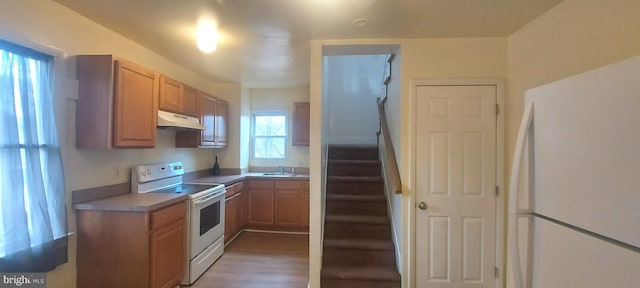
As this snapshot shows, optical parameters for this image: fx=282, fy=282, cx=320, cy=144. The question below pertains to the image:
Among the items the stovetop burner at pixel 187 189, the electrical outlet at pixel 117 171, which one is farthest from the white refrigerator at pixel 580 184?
the electrical outlet at pixel 117 171

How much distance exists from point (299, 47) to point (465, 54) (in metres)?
1.60

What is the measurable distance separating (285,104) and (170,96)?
7.44 feet

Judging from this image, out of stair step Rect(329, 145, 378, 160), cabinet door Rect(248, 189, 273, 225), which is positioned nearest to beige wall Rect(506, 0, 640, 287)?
stair step Rect(329, 145, 378, 160)

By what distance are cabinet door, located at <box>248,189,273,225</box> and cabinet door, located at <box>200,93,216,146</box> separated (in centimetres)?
107

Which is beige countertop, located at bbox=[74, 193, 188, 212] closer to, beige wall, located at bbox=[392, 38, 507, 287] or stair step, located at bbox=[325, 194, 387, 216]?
stair step, located at bbox=[325, 194, 387, 216]

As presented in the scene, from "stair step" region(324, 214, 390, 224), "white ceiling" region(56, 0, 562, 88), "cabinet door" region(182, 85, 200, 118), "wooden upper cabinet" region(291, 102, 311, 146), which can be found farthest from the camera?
"wooden upper cabinet" region(291, 102, 311, 146)

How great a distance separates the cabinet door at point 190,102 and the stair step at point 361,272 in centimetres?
241

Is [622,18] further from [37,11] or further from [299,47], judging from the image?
[37,11]

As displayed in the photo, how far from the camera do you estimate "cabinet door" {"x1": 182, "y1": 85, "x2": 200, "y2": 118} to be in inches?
132

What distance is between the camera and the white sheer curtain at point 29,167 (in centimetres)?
177

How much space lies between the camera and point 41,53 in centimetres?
200

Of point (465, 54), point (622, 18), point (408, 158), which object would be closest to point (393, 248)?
point (408, 158)

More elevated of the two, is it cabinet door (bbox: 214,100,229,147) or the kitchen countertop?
cabinet door (bbox: 214,100,229,147)

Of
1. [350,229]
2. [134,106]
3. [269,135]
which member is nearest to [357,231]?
[350,229]
